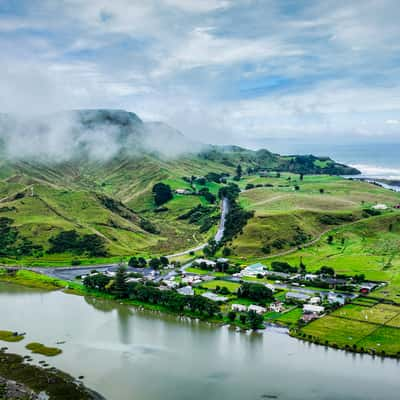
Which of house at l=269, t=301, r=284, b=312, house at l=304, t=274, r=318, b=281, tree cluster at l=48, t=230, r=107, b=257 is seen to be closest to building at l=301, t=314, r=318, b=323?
house at l=269, t=301, r=284, b=312

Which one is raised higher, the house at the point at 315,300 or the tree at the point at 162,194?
the tree at the point at 162,194

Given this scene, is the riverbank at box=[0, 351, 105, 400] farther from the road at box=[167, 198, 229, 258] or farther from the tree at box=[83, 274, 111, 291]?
the road at box=[167, 198, 229, 258]

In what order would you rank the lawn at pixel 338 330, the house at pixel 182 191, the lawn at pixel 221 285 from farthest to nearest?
the house at pixel 182 191 → the lawn at pixel 221 285 → the lawn at pixel 338 330

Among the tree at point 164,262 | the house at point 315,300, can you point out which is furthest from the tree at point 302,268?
the tree at point 164,262

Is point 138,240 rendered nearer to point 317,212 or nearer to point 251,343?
point 317,212

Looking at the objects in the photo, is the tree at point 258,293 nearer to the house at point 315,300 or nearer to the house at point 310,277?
the house at point 315,300

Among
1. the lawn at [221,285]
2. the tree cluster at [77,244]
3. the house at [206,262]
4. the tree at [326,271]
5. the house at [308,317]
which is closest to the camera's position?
the house at [308,317]
